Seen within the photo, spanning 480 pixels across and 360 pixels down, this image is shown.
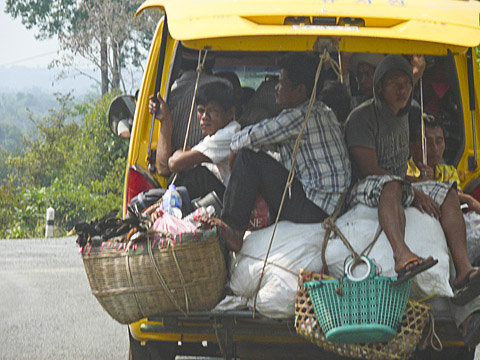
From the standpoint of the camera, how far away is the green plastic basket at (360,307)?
404cm

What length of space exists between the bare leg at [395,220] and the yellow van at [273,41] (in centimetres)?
30

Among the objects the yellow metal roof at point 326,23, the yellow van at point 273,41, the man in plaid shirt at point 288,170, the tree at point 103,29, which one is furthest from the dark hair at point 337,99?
the tree at point 103,29

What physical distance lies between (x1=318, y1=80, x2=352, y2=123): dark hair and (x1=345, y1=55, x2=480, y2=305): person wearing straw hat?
730mm

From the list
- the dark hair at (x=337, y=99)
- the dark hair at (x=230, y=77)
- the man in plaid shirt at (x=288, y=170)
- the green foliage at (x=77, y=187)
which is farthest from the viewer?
the green foliage at (x=77, y=187)

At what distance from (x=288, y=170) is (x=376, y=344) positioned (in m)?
0.98

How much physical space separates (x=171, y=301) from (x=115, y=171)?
2062 cm

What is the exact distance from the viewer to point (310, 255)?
439cm

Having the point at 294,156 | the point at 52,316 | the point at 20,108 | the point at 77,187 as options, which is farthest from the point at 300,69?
the point at 20,108

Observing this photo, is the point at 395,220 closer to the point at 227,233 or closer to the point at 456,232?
the point at 456,232

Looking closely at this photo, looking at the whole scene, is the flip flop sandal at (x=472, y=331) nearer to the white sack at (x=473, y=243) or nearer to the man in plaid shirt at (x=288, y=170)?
the white sack at (x=473, y=243)

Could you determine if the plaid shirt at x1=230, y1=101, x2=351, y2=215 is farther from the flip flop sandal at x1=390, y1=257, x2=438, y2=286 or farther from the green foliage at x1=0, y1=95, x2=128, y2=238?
the green foliage at x1=0, y1=95, x2=128, y2=238

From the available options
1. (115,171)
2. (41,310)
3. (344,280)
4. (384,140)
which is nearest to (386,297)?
(344,280)

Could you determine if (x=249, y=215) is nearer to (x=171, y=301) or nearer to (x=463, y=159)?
(x=171, y=301)

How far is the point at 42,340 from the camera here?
23.4ft
